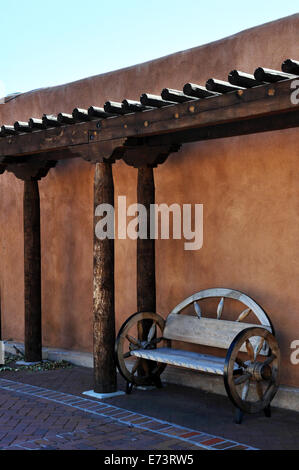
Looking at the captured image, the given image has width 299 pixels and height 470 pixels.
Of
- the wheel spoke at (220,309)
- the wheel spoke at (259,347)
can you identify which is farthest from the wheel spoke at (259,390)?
the wheel spoke at (220,309)

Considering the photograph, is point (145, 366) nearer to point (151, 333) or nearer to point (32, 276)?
point (151, 333)

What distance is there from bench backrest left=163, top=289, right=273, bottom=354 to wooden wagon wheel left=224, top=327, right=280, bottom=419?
0.10m

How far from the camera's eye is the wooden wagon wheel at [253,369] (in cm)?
582

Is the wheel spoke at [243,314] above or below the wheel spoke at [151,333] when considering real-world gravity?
above

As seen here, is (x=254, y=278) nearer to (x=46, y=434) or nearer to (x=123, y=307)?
(x=123, y=307)

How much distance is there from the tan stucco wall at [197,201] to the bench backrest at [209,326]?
0.94 feet

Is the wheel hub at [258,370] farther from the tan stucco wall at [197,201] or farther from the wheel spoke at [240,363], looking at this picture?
the tan stucco wall at [197,201]

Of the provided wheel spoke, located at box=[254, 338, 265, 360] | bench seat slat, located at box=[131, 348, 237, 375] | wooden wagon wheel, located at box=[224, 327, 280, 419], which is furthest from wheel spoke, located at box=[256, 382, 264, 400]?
bench seat slat, located at box=[131, 348, 237, 375]

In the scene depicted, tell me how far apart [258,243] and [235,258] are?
1.20 ft

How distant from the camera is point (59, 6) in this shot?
19.6 m

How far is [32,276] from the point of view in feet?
29.7

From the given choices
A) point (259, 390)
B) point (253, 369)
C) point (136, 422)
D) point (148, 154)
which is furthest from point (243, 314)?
point (148, 154)

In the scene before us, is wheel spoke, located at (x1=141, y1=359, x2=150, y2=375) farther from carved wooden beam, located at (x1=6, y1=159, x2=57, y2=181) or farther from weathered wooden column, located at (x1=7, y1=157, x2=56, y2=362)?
carved wooden beam, located at (x1=6, y1=159, x2=57, y2=181)

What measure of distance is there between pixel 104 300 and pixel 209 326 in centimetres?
118
